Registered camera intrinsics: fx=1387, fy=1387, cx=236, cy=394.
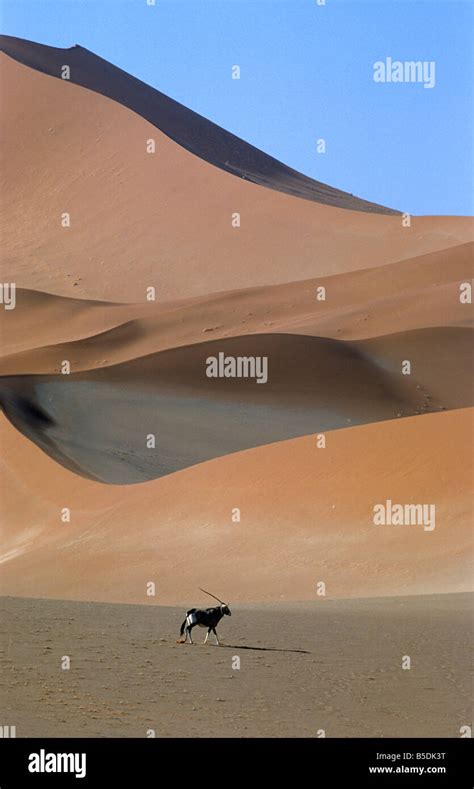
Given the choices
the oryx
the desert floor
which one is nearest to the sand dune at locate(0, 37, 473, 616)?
the desert floor

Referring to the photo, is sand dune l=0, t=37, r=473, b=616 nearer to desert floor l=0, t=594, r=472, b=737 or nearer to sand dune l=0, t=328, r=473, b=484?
sand dune l=0, t=328, r=473, b=484

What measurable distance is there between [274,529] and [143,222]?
36.4 metres

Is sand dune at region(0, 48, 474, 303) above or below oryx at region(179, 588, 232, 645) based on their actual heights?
above

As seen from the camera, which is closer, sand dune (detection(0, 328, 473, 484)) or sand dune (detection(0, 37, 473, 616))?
sand dune (detection(0, 37, 473, 616))

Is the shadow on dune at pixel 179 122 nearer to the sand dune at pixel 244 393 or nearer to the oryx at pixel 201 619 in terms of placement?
the sand dune at pixel 244 393

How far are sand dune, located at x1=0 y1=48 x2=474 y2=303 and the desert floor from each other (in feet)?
119

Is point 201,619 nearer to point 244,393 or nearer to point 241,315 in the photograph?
point 244,393

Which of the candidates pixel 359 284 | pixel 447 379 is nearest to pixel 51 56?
pixel 359 284

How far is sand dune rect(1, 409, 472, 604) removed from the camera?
18.5 meters

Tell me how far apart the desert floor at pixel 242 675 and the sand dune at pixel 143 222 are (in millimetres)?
36388

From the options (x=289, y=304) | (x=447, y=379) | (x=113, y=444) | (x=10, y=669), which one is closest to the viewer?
(x=10, y=669)

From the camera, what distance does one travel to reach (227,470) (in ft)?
73.7
